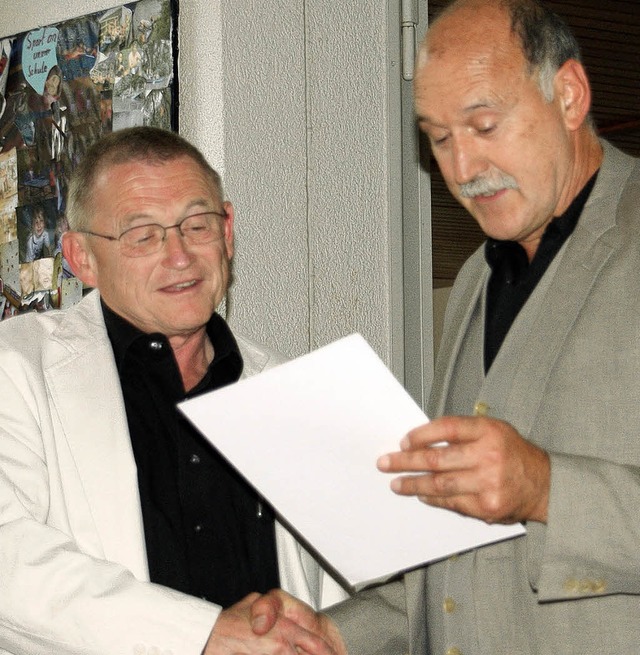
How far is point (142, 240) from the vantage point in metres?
2.45

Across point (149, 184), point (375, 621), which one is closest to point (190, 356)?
point (149, 184)

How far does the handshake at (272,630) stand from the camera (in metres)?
2.04

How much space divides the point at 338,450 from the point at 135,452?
0.80m

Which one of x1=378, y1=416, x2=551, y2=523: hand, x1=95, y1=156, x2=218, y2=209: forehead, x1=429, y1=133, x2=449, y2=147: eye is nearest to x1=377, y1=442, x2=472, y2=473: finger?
x1=378, y1=416, x2=551, y2=523: hand

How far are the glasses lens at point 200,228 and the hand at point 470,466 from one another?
1.00 m

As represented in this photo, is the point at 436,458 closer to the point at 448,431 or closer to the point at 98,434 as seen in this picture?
the point at 448,431

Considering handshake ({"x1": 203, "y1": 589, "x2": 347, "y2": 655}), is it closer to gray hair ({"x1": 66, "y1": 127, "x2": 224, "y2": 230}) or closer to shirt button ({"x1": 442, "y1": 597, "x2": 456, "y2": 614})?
A: shirt button ({"x1": 442, "y1": 597, "x2": 456, "y2": 614})

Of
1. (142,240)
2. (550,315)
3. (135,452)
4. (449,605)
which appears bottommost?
(449,605)

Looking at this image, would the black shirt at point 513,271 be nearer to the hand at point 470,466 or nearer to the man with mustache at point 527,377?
the man with mustache at point 527,377

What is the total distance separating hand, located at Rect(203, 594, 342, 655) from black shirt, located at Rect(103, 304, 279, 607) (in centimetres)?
21

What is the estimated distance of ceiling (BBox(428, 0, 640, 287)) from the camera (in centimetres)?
344

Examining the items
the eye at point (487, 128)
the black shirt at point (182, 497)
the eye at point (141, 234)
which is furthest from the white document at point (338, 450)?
the eye at point (141, 234)

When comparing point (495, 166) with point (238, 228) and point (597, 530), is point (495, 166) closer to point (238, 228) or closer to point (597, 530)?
point (597, 530)

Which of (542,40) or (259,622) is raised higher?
(542,40)
